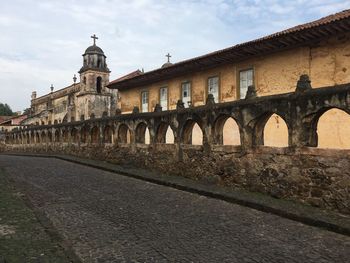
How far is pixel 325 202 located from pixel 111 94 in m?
37.2

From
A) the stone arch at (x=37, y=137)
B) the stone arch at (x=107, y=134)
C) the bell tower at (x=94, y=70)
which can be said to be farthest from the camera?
the bell tower at (x=94, y=70)

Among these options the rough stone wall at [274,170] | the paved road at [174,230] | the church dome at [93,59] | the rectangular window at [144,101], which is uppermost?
the church dome at [93,59]

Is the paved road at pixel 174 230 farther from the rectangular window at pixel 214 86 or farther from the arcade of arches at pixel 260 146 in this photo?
the rectangular window at pixel 214 86

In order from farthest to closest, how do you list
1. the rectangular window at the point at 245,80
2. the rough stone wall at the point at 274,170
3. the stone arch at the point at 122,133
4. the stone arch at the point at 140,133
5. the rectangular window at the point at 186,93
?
the rectangular window at the point at 186,93, the stone arch at the point at 122,133, the rectangular window at the point at 245,80, the stone arch at the point at 140,133, the rough stone wall at the point at 274,170

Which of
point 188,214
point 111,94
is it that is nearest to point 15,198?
point 188,214

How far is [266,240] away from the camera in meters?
5.59

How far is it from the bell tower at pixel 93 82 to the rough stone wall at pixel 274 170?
28.6 meters

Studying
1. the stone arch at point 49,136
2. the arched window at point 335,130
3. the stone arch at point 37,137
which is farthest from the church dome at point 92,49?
the arched window at point 335,130

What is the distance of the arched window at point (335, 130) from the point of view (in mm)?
11836

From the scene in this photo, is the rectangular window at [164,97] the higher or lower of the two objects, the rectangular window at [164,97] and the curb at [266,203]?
the higher

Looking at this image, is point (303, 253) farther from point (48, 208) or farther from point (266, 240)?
point (48, 208)

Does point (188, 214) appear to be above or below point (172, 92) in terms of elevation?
below

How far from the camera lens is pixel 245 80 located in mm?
15344

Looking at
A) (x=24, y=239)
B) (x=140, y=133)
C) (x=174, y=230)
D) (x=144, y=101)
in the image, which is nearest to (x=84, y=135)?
(x=144, y=101)
